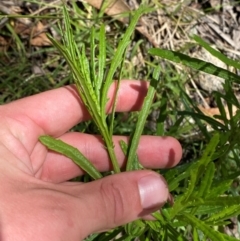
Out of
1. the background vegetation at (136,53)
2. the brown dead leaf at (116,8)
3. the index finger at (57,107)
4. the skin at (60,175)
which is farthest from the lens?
the brown dead leaf at (116,8)

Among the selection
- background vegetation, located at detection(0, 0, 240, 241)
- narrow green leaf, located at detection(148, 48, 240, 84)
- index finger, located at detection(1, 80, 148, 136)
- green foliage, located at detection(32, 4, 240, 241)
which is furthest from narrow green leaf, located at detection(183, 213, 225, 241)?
background vegetation, located at detection(0, 0, 240, 241)

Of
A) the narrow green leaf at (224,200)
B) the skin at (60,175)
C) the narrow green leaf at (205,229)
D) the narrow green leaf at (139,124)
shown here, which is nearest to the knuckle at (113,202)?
the skin at (60,175)

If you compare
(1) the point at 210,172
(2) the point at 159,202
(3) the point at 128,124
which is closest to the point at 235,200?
(1) the point at 210,172

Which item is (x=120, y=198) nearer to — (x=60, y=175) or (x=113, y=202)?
(x=113, y=202)

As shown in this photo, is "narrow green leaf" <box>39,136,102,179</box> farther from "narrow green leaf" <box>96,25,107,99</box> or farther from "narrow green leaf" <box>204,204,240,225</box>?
"narrow green leaf" <box>204,204,240,225</box>

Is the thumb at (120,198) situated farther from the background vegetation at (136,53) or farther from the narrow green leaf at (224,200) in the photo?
the background vegetation at (136,53)

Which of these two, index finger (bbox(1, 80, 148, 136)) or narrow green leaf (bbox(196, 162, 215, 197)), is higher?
narrow green leaf (bbox(196, 162, 215, 197))

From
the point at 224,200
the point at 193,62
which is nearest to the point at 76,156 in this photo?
the point at 193,62
